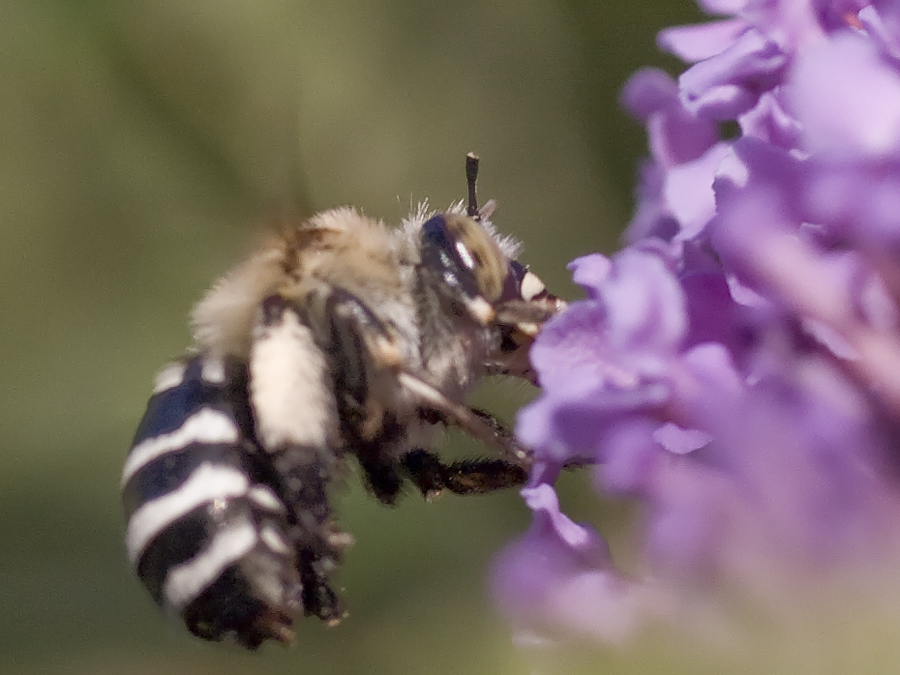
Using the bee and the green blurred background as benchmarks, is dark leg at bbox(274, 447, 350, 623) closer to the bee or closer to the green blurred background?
the bee

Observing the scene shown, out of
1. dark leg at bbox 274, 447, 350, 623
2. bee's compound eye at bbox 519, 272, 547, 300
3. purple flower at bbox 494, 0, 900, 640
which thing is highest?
bee's compound eye at bbox 519, 272, 547, 300

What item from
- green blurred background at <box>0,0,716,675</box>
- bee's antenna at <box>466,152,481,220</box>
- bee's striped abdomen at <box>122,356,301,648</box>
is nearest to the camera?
bee's striped abdomen at <box>122,356,301,648</box>

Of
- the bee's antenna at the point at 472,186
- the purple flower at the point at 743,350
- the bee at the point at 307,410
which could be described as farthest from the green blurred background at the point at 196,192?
the purple flower at the point at 743,350

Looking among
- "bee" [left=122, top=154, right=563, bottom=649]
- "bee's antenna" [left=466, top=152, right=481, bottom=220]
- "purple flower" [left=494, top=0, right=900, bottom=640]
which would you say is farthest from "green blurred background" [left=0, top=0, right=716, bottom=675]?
"purple flower" [left=494, top=0, right=900, bottom=640]

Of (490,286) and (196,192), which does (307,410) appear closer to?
(490,286)

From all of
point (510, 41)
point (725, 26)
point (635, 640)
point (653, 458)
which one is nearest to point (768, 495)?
point (635, 640)

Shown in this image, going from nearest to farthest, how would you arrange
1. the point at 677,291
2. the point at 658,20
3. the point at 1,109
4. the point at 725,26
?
the point at 677,291
the point at 725,26
the point at 658,20
the point at 1,109

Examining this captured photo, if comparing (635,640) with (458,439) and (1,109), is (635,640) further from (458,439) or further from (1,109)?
(1,109)

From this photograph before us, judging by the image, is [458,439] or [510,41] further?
[510,41]
